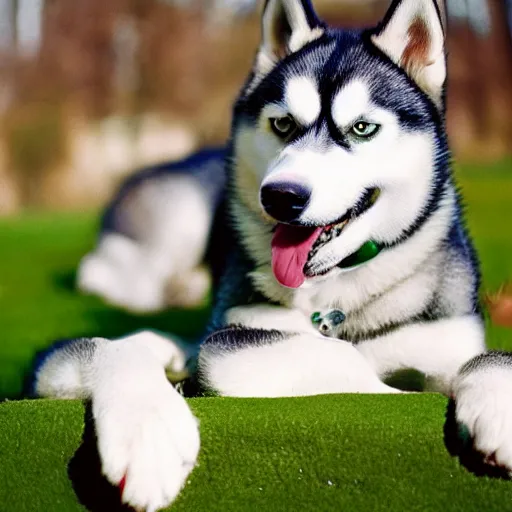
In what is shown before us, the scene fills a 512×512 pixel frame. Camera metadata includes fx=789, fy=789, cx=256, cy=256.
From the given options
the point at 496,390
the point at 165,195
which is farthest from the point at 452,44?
the point at 496,390

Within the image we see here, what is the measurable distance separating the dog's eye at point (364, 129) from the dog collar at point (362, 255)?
0.96 feet

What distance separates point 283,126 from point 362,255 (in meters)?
0.42

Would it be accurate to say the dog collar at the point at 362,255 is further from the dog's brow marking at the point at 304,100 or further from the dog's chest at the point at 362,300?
the dog's brow marking at the point at 304,100

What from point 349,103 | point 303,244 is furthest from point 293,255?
point 349,103

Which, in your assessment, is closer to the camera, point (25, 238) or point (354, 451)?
point (354, 451)

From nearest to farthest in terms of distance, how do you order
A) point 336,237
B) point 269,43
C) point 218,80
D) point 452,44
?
point 336,237, point 269,43, point 452,44, point 218,80

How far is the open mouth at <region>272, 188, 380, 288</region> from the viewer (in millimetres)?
2035

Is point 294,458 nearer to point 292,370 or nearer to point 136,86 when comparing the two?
point 292,370

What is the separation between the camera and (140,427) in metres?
1.53

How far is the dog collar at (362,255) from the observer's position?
217 cm

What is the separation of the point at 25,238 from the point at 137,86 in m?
7.81

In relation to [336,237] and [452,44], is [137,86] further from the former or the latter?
[336,237]

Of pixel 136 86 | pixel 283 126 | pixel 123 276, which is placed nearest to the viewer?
pixel 283 126

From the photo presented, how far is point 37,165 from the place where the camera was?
459 inches
